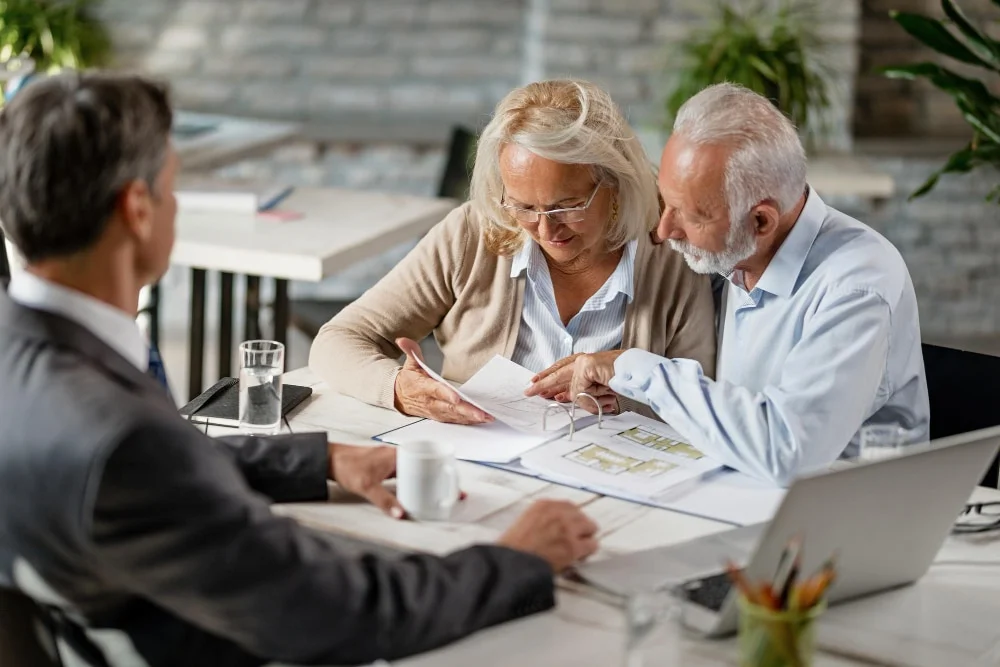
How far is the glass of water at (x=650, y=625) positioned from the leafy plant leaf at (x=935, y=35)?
81.0 inches

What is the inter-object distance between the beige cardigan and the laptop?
0.74 m

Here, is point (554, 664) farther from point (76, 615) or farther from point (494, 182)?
point (494, 182)

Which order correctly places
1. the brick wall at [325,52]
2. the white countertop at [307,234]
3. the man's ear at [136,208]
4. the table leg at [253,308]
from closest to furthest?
the man's ear at [136,208]
the white countertop at [307,234]
the table leg at [253,308]
the brick wall at [325,52]

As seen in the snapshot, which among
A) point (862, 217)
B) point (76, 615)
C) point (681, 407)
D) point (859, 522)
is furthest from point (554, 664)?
point (862, 217)

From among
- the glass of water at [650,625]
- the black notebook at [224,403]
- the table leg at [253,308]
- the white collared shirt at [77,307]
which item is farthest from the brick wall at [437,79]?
the glass of water at [650,625]

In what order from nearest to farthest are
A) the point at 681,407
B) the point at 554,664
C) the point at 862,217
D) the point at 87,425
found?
the point at 87,425 < the point at 554,664 < the point at 681,407 < the point at 862,217

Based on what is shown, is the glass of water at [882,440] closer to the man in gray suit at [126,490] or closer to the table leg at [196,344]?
the man in gray suit at [126,490]

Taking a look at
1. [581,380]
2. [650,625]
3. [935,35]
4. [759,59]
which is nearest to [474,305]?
[581,380]

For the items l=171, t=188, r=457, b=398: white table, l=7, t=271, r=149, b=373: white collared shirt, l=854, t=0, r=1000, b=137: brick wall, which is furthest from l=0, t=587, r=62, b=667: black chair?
l=854, t=0, r=1000, b=137: brick wall

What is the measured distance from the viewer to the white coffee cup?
166cm

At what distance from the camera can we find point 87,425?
1.22 meters

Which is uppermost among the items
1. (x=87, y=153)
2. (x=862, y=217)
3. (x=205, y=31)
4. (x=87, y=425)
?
(x=87, y=153)

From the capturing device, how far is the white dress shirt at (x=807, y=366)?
1856mm

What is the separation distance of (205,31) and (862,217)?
2791mm
